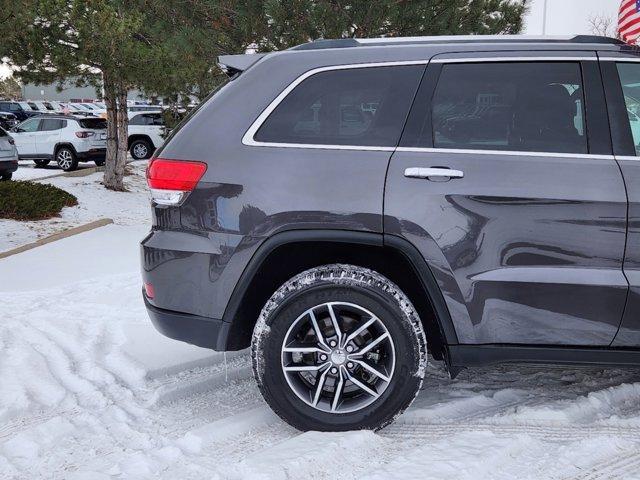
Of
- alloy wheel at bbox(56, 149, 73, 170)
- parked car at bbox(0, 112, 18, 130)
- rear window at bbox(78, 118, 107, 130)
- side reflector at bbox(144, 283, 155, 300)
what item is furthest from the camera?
parked car at bbox(0, 112, 18, 130)

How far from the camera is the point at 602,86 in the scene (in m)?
3.02

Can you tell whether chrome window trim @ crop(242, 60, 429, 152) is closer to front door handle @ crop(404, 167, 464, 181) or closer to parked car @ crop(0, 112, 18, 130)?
front door handle @ crop(404, 167, 464, 181)

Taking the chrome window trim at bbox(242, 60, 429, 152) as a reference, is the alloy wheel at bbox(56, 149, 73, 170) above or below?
below

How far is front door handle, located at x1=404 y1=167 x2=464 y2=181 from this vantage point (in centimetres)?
293

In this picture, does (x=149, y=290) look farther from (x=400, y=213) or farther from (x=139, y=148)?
(x=139, y=148)

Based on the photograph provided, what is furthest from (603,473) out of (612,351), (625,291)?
(625,291)

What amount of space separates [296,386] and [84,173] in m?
15.1

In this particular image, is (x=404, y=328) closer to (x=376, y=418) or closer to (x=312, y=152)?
(x=376, y=418)

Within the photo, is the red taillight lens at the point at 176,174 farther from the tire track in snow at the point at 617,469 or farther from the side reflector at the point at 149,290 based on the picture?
the tire track in snow at the point at 617,469

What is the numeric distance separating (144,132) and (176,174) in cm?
2039

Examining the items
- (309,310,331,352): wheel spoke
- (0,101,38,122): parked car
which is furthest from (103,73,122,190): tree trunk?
(0,101,38,122): parked car

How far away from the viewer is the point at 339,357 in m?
3.10

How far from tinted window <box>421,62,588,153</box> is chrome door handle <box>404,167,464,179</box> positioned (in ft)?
0.43

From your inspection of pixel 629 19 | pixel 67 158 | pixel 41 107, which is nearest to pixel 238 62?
pixel 629 19
